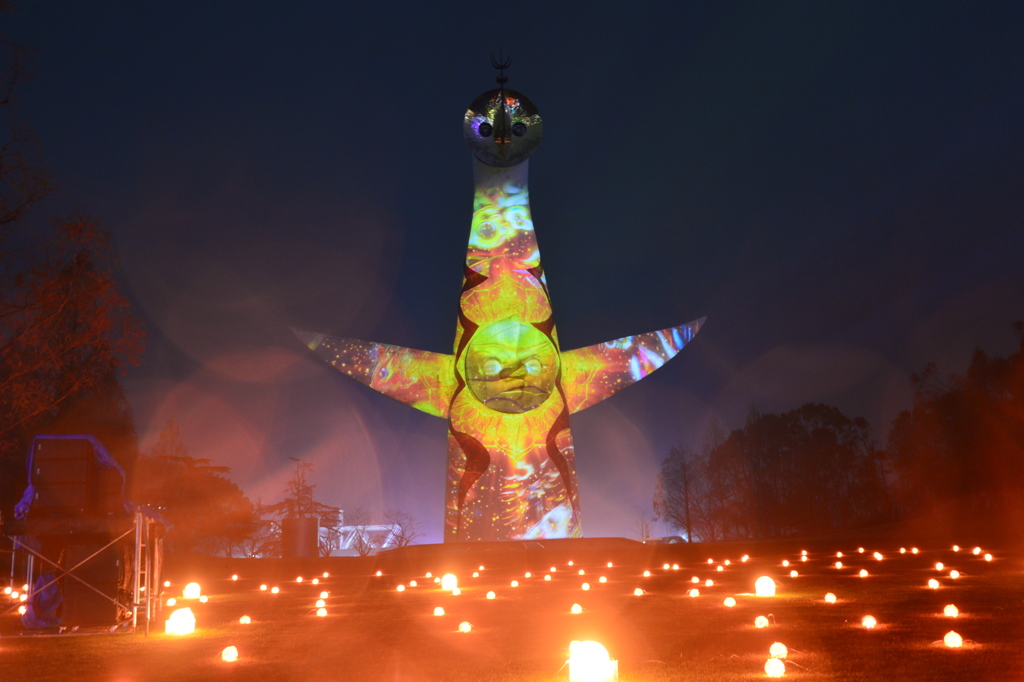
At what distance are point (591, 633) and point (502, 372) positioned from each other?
42.4 feet

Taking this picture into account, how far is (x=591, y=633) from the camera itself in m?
7.11

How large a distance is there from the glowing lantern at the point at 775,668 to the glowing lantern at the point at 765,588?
499 centimetres

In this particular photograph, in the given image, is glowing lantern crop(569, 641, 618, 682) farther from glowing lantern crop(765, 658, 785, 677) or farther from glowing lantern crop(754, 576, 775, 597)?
glowing lantern crop(754, 576, 775, 597)

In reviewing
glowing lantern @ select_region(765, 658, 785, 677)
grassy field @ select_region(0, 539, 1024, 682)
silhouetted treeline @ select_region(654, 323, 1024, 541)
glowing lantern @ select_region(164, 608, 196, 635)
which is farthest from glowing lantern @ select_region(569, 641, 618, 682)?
silhouetted treeline @ select_region(654, 323, 1024, 541)

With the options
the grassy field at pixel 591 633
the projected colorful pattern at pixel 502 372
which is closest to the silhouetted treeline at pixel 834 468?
the projected colorful pattern at pixel 502 372

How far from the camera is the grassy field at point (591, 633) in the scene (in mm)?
5453

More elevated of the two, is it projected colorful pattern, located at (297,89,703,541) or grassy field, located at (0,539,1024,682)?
projected colorful pattern, located at (297,89,703,541)

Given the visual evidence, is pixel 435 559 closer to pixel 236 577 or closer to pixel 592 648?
pixel 236 577

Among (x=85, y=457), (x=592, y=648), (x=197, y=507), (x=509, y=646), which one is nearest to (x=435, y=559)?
(x=85, y=457)

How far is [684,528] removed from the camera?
Answer: 1651 inches

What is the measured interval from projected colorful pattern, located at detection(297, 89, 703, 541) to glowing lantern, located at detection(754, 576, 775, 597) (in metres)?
10.6

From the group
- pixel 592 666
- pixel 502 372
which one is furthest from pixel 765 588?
pixel 502 372

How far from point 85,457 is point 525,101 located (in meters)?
15.6

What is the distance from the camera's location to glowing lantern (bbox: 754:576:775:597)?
9688 millimetres
